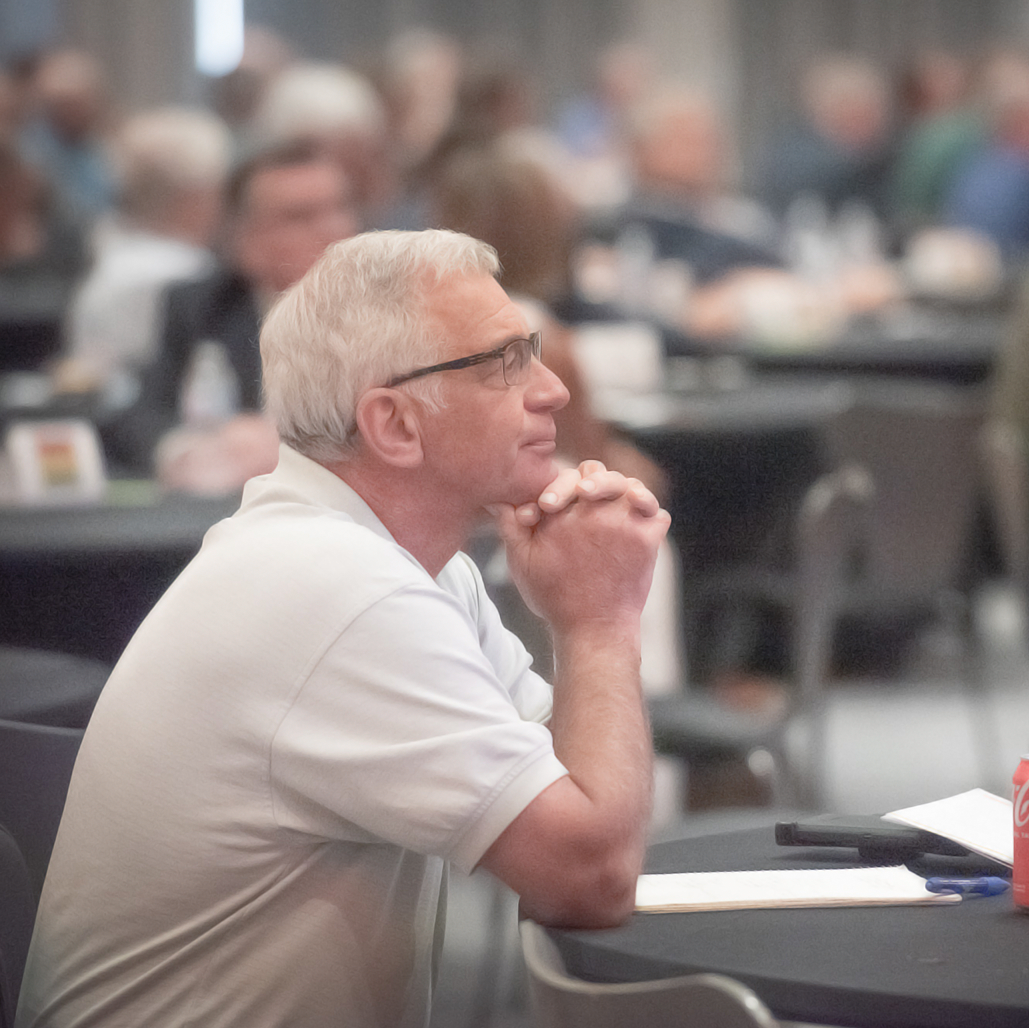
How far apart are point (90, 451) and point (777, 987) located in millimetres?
2100

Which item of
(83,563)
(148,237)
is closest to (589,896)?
(83,563)

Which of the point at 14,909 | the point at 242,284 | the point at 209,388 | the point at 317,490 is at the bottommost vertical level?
the point at 14,909

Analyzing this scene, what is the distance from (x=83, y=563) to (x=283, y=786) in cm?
124

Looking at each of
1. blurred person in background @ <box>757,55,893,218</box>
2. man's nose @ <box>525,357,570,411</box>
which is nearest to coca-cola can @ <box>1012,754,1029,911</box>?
man's nose @ <box>525,357,570,411</box>

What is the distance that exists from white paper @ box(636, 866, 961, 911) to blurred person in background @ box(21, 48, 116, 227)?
7.09 m

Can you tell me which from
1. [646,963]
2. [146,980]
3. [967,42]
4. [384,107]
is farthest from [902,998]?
[967,42]

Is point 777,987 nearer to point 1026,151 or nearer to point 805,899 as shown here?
point 805,899

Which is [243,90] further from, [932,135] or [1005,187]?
[932,135]

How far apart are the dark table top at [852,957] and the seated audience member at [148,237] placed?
370 cm

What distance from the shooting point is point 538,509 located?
1.53 meters

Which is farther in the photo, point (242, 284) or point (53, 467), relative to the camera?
point (242, 284)

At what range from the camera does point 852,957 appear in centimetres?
124

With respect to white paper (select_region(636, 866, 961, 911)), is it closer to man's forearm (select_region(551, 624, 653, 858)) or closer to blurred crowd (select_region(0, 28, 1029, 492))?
man's forearm (select_region(551, 624, 653, 858))

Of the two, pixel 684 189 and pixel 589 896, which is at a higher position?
pixel 684 189
